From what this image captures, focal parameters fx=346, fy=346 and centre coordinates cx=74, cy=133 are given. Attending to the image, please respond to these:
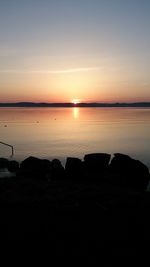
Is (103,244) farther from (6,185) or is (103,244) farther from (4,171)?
(4,171)

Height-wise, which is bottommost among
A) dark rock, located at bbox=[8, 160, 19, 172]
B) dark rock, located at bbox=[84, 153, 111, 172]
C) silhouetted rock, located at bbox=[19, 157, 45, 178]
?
dark rock, located at bbox=[8, 160, 19, 172]

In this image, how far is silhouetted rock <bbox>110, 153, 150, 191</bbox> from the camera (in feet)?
57.8

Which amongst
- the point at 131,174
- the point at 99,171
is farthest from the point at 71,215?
the point at 99,171

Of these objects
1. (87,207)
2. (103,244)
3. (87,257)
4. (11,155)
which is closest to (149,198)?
Result: (87,207)

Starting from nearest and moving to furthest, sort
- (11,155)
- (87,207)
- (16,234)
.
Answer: (16,234) < (87,207) < (11,155)

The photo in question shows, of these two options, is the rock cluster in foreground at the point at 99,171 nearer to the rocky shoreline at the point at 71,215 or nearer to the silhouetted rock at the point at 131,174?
the silhouetted rock at the point at 131,174

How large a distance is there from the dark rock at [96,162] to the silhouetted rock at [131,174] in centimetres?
53

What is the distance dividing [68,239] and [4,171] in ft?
53.8

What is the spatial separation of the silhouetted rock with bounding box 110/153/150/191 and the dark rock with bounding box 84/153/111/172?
21.0 inches

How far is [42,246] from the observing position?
8258 millimetres

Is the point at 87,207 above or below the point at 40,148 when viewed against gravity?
above

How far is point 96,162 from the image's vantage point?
19.4 m

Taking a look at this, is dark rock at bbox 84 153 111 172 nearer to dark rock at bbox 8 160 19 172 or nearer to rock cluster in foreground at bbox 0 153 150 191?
rock cluster in foreground at bbox 0 153 150 191

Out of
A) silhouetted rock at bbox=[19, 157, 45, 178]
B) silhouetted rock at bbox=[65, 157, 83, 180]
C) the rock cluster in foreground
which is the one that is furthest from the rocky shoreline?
silhouetted rock at bbox=[19, 157, 45, 178]
